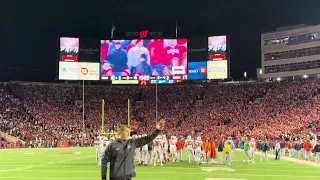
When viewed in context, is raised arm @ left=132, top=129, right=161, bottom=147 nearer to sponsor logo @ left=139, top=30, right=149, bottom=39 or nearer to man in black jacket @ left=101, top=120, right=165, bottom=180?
man in black jacket @ left=101, top=120, right=165, bottom=180

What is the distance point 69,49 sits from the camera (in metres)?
50.0

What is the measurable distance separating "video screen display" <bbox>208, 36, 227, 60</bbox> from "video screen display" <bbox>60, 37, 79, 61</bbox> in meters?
15.8

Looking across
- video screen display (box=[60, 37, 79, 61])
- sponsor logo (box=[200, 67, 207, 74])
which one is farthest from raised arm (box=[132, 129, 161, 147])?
video screen display (box=[60, 37, 79, 61])

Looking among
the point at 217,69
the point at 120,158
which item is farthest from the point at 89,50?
the point at 120,158

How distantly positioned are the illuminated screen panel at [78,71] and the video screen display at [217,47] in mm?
13558

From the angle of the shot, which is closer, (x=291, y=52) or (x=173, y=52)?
(x=173, y=52)

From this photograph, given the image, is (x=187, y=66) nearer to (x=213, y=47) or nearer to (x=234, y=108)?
(x=213, y=47)

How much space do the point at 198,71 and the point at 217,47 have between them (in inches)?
140

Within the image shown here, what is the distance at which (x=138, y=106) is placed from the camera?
189 ft

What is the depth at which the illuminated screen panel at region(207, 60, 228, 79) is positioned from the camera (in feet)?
160

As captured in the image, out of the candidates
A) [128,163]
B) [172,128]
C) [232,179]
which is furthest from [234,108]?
[128,163]

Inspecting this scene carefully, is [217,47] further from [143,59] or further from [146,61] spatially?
[143,59]

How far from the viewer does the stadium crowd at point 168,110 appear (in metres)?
45.4

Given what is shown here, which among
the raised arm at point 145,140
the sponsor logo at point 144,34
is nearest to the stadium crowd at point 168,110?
the sponsor logo at point 144,34
